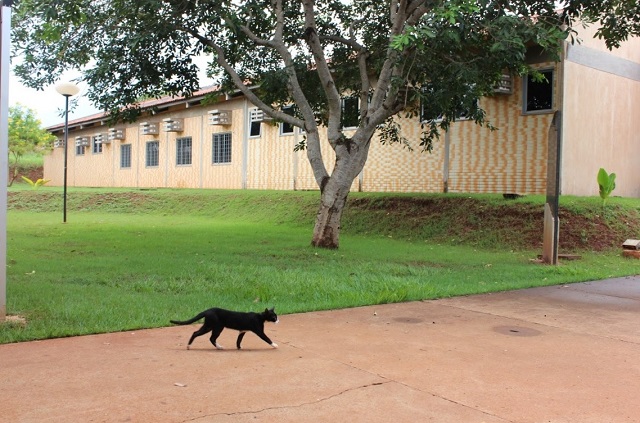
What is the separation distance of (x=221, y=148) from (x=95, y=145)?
13.8 meters

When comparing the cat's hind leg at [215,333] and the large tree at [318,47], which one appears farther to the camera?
the large tree at [318,47]

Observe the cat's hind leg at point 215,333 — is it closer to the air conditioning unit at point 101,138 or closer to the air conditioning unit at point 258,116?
the air conditioning unit at point 258,116

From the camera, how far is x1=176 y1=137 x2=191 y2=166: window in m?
31.5

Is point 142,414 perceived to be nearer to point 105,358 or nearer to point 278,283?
point 105,358

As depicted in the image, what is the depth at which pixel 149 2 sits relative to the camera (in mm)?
11781

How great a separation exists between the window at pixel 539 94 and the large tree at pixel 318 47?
4328 millimetres

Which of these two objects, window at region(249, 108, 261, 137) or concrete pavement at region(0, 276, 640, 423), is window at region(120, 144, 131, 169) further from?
concrete pavement at region(0, 276, 640, 423)

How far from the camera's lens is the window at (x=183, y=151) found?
31.5 m

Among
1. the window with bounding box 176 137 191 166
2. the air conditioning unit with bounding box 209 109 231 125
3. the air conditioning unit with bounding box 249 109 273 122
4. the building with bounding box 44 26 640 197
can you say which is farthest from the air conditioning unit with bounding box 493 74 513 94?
the window with bounding box 176 137 191 166

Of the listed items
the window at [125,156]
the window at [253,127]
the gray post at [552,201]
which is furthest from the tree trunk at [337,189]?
the window at [125,156]

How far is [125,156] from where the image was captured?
36500mm

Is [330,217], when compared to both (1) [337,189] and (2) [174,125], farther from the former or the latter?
(2) [174,125]

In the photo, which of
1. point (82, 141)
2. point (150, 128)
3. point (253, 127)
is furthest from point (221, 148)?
point (82, 141)

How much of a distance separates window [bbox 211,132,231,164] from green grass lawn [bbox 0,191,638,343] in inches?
487
